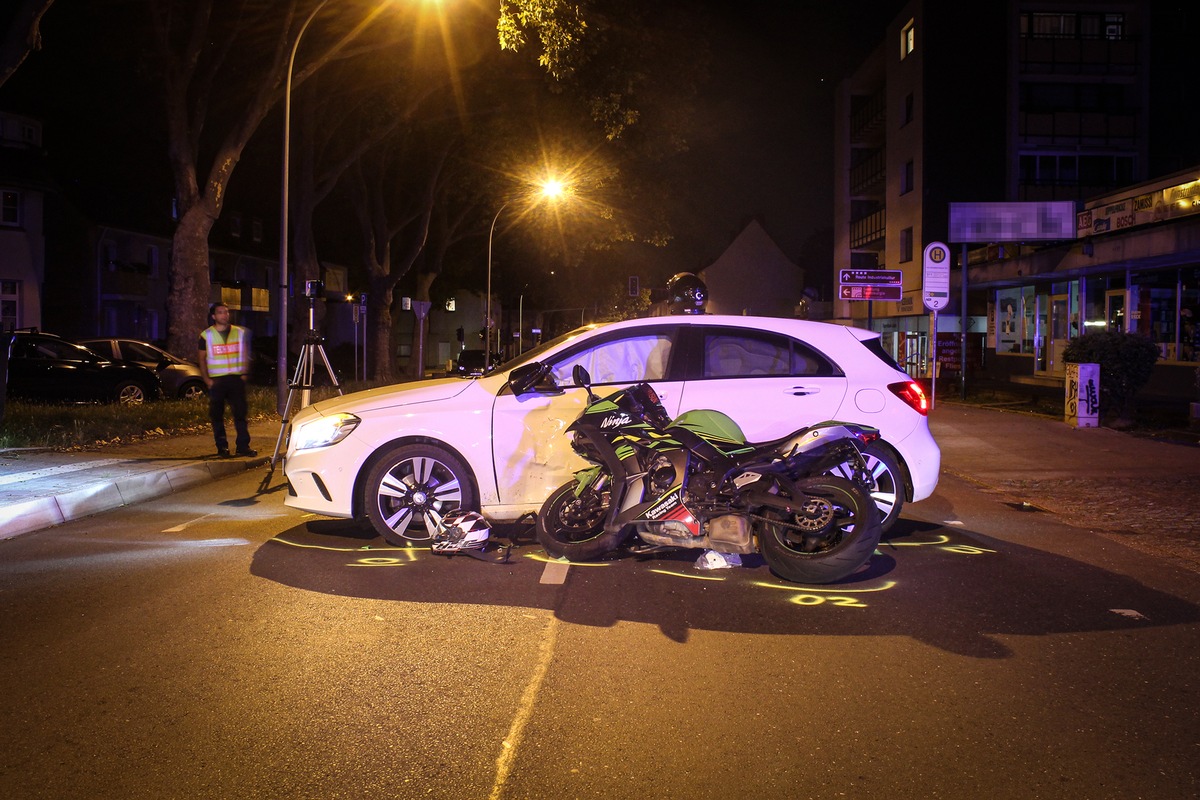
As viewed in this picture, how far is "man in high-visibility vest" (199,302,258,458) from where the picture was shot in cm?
1170

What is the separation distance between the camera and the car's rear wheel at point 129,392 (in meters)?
20.8

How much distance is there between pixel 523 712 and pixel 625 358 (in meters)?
3.91

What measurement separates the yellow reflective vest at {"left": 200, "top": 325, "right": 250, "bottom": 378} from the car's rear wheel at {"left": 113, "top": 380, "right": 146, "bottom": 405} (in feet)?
32.9

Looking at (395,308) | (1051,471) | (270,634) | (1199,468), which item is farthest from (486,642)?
(395,308)

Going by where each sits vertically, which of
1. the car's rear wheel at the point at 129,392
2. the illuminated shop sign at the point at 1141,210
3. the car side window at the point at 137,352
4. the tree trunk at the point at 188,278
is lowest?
the car's rear wheel at the point at 129,392

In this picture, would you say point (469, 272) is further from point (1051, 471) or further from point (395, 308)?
point (1051, 471)

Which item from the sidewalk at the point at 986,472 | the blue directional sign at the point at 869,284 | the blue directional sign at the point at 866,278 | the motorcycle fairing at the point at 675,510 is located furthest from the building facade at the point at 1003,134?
the motorcycle fairing at the point at 675,510

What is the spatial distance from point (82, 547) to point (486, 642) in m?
4.10

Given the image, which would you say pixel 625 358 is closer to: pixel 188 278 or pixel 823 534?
pixel 823 534

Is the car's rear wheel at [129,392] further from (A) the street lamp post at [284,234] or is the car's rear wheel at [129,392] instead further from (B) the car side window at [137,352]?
(A) the street lamp post at [284,234]

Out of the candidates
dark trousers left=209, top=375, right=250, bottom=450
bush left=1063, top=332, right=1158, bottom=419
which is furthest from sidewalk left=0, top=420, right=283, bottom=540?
bush left=1063, top=332, right=1158, bottom=419

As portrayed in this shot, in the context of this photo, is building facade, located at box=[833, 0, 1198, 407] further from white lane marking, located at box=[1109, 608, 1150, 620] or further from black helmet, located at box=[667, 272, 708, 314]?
white lane marking, located at box=[1109, 608, 1150, 620]

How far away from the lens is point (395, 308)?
202 feet

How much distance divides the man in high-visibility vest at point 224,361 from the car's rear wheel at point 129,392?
387 inches
